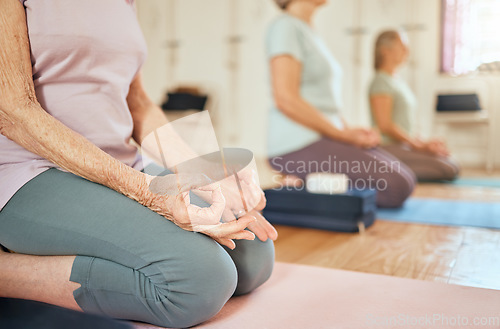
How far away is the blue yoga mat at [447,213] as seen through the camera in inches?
77.1

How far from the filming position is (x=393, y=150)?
318 centimetres

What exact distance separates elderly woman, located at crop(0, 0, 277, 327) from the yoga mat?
107mm

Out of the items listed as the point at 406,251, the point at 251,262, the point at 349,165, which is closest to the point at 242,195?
the point at 251,262

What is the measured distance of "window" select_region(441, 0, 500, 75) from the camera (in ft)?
14.9

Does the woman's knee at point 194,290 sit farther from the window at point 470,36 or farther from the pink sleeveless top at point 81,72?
the window at point 470,36

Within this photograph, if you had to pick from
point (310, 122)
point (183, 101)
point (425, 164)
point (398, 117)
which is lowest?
point (425, 164)

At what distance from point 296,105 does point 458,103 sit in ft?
Answer: 9.37

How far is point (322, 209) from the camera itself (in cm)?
182

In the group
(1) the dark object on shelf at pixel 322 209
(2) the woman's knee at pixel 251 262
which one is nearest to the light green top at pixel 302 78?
(1) the dark object on shelf at pixel 322 209

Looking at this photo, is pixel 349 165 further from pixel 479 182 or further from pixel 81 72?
pixel 479 182

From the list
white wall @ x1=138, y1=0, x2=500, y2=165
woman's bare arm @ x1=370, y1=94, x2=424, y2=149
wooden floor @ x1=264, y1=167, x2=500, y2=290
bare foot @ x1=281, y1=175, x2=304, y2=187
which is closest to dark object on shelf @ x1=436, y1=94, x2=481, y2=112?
white wall @ x1=138, y1=0, x2=500, y2=165

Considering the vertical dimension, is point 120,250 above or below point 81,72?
below

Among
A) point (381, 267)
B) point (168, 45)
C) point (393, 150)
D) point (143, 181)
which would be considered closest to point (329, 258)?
point (381, 267)

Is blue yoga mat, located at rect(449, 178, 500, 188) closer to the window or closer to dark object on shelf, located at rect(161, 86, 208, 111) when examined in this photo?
the window
